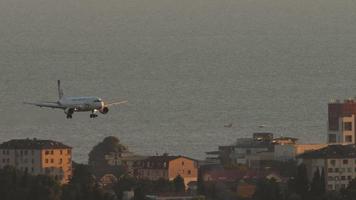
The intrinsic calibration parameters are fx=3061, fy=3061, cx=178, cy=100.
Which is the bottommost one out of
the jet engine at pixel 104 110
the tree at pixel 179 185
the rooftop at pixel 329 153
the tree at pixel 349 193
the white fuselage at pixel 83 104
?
the tree at pixel 349 193

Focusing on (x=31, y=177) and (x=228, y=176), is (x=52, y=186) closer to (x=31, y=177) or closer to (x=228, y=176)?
(x=31, y=177)

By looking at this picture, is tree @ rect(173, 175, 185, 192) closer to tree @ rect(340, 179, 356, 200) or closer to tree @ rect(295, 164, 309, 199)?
tree @ rect(295, 164, 309, 199)

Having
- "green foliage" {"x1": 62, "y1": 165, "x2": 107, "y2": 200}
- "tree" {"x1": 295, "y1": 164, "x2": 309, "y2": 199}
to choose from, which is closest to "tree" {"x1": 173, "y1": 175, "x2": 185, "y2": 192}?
"green foliage" {"x1": 62, "y1": 165, "x2": 107, "y2": 200}

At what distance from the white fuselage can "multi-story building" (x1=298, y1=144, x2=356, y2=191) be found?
6436 cm

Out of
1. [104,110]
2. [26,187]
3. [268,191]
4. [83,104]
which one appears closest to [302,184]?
[268,191]

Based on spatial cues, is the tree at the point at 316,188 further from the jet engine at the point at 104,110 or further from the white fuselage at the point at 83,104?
the jet engine at the point at 104,110

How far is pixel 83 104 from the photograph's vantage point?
122938 millimetres

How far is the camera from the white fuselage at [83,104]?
403 feet

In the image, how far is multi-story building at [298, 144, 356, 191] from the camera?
19012cm

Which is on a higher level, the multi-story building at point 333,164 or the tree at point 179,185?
the multi-story building at point 333,164

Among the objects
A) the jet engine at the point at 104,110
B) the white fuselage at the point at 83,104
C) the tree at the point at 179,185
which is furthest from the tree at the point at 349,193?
the jet engine at the point at 104,110

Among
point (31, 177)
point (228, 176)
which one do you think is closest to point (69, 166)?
point (228, 176)

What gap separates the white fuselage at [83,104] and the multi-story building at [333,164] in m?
64.4

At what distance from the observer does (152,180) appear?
188375 mm
